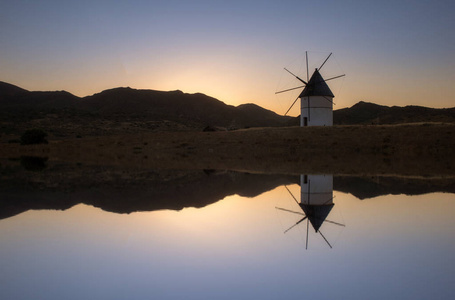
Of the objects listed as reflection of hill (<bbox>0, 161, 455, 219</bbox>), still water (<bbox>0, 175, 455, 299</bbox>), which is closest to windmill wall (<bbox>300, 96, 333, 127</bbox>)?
reflection of hill (<bbox>0, 161, 455, 219</bbox>)

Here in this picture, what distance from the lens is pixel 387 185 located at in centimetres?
1361

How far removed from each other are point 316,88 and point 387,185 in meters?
42.5

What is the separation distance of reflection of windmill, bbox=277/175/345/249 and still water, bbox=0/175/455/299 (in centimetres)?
7

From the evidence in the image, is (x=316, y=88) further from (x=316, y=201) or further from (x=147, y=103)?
(x=147, y=103)

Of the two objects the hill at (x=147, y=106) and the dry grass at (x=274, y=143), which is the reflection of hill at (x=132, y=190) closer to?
the dry grass at (x=274, y=143)

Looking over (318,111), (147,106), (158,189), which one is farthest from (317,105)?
(147,106)

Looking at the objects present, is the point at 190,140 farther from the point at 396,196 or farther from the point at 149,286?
the point at 149,286

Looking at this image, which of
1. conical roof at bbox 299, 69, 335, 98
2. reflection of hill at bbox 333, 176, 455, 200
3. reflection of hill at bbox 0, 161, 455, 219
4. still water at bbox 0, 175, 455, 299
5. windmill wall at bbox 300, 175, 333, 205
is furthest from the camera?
conical roof at bbox 299, 69, 335, 98

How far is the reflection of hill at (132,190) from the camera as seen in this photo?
10297 mm

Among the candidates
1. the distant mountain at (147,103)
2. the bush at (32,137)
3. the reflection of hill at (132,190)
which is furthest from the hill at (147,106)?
the reflection of hill at (132,190)

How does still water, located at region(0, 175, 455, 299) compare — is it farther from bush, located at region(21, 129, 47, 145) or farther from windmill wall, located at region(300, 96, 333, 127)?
bush, located at region(21, 129, 47, 145)

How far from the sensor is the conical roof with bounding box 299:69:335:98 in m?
54.1

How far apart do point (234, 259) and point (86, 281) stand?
77.3 inches

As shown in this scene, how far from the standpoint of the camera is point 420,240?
258 inches
